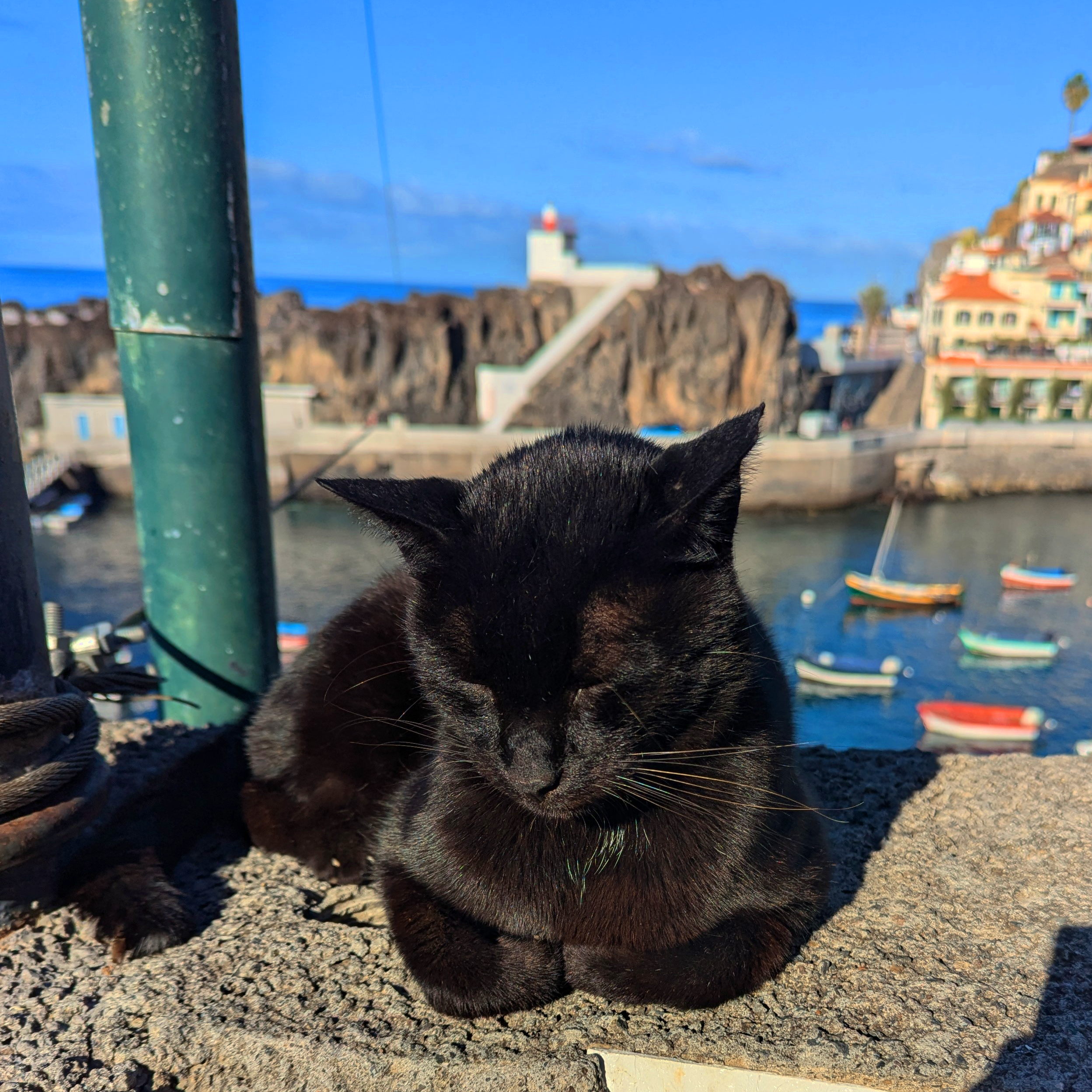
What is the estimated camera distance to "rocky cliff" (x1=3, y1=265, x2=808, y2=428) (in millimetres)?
39969

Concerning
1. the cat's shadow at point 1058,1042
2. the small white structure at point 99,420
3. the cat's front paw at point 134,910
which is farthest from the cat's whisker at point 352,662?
the small white structure at point 99,420

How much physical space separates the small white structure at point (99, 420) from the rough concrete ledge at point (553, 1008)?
36.1m

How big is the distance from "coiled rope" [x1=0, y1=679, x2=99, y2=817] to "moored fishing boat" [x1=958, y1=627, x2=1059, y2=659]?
24.7 m

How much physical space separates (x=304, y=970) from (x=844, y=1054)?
41.2 inches

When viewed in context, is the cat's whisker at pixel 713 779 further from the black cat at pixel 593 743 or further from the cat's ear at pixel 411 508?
the cat's ear at pixel 411 508

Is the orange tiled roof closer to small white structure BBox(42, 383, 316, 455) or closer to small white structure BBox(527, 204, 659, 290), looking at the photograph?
small white structure BBox(527, 204, 659, 290)

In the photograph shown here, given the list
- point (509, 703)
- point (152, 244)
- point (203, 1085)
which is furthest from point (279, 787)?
point (152, 244)

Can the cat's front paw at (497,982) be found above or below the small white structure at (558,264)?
below

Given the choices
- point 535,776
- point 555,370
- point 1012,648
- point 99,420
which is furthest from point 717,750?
point 99,420

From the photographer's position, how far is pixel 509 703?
1.46 m

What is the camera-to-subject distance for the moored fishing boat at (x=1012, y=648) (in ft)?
74.7

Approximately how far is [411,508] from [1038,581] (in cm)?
3114

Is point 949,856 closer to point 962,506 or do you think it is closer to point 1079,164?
point 962,506

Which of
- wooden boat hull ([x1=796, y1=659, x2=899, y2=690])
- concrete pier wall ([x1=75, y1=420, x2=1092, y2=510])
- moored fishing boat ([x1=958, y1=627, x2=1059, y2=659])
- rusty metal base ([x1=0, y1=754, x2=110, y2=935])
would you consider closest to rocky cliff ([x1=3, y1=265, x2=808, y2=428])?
concrete pier wall ([x1=75, y1=420, x2=1092, y2=510])
